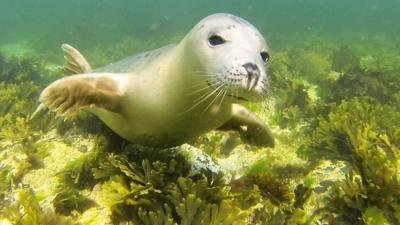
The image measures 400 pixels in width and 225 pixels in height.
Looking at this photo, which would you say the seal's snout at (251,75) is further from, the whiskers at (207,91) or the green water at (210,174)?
the green water at (210,174)

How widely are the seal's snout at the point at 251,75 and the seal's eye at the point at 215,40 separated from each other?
46 centimetres

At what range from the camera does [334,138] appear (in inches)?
155

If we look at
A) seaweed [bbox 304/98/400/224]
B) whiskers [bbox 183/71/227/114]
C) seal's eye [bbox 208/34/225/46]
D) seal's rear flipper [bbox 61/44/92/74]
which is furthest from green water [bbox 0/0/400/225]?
seal's rear flipper [bbox 61/44/92/74]

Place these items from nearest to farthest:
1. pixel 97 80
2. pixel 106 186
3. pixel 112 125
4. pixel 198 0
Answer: pixel 106 186, pixel 97 80, pixel 112 125, pixel 198 0

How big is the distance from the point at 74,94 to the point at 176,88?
87 centimetres

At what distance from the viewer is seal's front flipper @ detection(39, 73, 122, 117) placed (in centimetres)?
304

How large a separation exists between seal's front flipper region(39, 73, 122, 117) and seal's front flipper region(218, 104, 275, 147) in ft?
4.41

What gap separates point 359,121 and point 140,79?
250 centimetres

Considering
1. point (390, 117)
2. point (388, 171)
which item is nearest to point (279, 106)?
point (390, 117)

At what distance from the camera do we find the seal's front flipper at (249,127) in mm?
3773

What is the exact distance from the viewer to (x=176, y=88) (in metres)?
2.95

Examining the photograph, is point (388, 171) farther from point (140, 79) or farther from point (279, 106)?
point (279, 106)

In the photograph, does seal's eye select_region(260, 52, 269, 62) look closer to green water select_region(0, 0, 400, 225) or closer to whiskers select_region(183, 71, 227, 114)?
green water select_region(0, 0, 400, 225)

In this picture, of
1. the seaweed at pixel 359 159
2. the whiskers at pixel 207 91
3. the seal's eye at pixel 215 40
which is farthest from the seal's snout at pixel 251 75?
the seaweed at pixel 359 159
